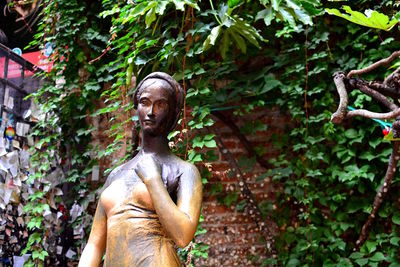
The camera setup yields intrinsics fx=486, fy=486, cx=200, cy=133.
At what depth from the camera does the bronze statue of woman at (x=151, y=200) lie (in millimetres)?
1384

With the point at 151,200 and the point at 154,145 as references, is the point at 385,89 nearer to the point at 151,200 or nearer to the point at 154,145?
the point at 154,145

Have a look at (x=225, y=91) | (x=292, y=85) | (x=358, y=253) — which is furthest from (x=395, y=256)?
(x=225, y=91)

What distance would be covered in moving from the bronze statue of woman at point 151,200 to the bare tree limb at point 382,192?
1.54m

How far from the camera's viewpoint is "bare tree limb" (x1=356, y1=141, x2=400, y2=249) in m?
2.65

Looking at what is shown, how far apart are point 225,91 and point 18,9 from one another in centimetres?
196

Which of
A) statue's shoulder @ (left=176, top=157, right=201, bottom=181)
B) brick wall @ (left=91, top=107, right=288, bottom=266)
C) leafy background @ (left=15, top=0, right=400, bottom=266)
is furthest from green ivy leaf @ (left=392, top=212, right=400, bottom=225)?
statue's shoulder @ (left=176, top=157, right=201, bottom=181)

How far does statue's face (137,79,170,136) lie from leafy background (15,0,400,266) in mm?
1046

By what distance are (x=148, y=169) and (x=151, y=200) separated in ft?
0.31

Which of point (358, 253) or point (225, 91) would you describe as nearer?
point (358, 253)

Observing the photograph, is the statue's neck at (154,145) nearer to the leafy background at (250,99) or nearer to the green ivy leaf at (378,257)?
the leafy background at (250,99)

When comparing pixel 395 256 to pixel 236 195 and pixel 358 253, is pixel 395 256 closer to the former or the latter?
pixel 358 253

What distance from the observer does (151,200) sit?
1428 millimetres

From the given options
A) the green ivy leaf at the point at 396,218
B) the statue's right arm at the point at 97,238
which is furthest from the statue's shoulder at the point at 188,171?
the green ivy leaf at the point at 396,218

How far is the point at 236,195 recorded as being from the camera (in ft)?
10.9
